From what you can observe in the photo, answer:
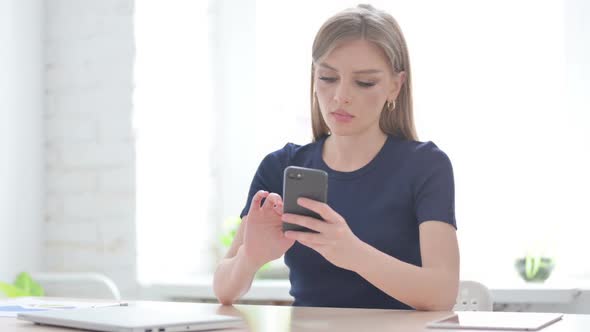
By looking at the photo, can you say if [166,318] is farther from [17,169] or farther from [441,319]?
[17,169]

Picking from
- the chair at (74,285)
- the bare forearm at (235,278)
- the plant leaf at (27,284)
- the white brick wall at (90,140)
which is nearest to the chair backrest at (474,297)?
the bare forearm at (235,278)

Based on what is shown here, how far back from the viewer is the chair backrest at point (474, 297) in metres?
1.85

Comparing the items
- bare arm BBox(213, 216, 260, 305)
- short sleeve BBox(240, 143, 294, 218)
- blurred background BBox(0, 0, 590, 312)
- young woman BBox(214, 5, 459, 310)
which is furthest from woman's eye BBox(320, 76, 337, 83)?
blurred background BBox(0, 0, 590, 312)

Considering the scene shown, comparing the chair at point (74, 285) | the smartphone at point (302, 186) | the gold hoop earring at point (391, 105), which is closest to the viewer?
the smartphone at point (302, 186)

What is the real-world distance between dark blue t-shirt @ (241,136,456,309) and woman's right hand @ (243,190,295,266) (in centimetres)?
18

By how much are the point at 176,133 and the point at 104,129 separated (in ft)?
0.85

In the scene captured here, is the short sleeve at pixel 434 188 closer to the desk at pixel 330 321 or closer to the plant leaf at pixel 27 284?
the desk at pixel 330 321

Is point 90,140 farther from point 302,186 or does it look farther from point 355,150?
point 302,186

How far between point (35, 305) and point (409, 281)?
70 centimetres

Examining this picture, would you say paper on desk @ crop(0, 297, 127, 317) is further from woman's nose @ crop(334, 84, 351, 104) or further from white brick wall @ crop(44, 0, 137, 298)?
white brick wall @ crop(44, 0, 137, 298)

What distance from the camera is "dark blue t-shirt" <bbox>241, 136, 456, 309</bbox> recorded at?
1788mm

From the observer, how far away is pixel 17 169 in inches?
122

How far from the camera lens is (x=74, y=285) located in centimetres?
316

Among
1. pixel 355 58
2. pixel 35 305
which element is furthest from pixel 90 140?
pixel 355 58
